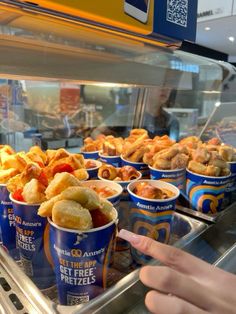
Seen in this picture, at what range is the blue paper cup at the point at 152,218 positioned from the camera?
684mm

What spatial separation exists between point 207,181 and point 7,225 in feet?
1.99

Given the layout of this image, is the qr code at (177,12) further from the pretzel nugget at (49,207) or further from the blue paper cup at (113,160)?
the pretzel nugget at (49,207)

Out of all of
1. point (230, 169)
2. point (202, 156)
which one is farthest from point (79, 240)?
point (230, 169)

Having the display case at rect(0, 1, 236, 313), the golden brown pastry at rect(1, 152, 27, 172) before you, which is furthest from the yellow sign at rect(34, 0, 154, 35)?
the golden brown pastry at rect(1, 152, 27, 172)

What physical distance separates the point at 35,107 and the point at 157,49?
1339 mm

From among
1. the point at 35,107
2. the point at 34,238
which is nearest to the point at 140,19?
the point at 34,238

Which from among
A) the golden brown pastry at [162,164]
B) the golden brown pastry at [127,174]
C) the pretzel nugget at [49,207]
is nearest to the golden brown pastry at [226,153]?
the golden brown pastry at [162,164]

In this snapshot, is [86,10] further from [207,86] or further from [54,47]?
[207,86]

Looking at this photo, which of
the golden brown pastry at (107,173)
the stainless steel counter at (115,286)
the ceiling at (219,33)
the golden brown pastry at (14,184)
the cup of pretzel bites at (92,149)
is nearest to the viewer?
the stainless steel counter at (115,286)

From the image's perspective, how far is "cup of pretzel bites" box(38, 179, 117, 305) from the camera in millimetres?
488

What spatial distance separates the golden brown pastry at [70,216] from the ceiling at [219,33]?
153 inches

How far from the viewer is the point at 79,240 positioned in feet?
1.60

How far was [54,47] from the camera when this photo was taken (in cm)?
75

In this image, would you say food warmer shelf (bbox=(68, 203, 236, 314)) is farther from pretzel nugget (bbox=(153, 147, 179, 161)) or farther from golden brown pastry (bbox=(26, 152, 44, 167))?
golden brown pastry (bbox=(26, 152, 44, 167))
